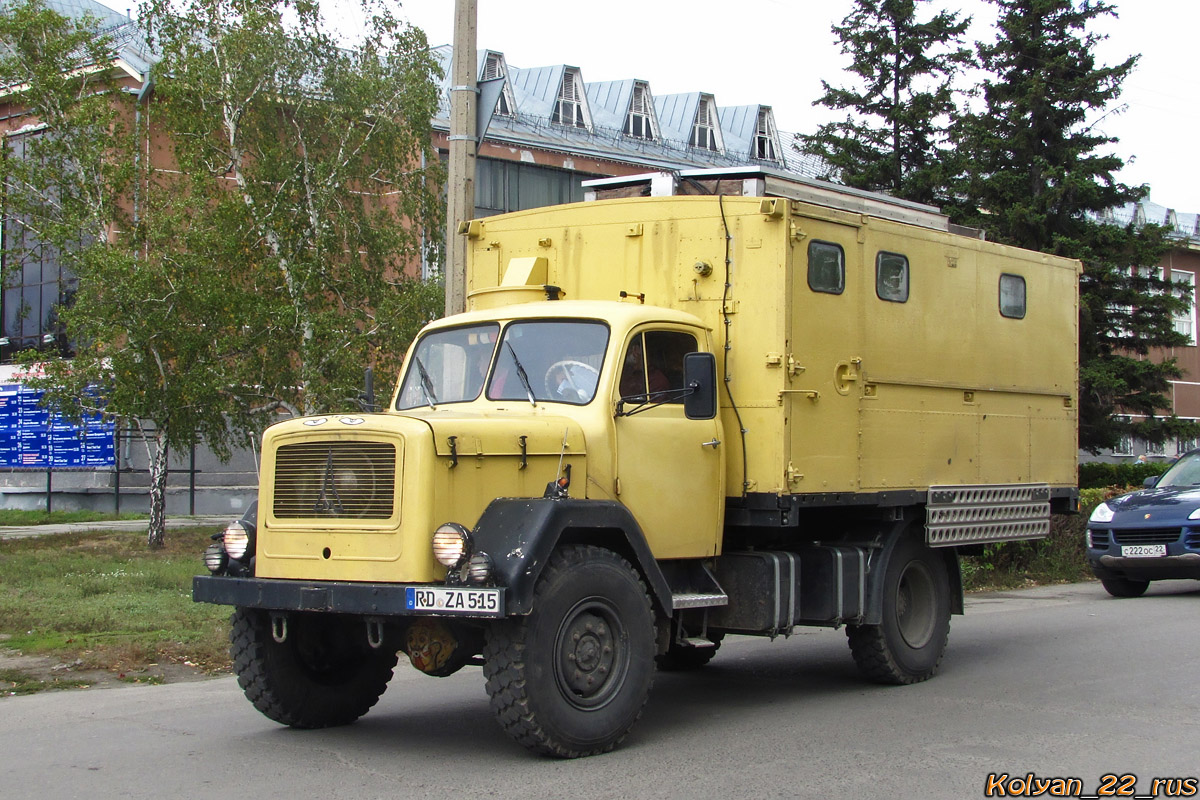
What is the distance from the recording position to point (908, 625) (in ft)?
33.1

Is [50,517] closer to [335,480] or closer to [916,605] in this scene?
[916,605]

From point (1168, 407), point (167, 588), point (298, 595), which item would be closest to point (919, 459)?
point (298, 595)

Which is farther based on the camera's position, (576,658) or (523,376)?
(523,376)

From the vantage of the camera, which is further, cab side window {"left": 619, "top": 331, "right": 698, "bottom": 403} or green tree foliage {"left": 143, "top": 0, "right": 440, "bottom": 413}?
green tree foliage {"left": 143, "top": 0, "right": 440, "bottom": 413}

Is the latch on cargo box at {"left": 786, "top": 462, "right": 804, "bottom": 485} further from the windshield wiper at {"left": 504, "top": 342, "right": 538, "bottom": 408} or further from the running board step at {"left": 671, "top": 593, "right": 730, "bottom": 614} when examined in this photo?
the windshield wiper at {"left": 504, "top": 342, "right": 538, "bottom": 408}

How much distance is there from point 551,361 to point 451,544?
1.73 metres

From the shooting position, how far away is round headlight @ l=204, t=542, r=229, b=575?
761cm

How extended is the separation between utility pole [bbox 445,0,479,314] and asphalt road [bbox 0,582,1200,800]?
12.4 ft

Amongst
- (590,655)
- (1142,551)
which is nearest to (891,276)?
(590,655)

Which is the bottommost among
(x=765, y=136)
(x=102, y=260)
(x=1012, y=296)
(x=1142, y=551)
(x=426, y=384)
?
(x=1142, y=551)

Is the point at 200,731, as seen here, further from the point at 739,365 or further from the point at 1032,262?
the point at 1032,262

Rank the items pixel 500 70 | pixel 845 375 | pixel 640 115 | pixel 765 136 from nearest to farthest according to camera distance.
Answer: pixel 845 375, pixel 500 70, pixel 640 115, pixel 765 136

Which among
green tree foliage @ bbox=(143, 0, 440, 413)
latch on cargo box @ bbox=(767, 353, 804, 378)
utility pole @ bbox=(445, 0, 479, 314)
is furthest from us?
green tree foliage @ bbox=(143, 0, 440, 413)

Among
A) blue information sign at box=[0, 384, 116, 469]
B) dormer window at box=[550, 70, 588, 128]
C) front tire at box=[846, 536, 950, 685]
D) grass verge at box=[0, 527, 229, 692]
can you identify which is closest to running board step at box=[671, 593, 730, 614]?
front tire at box=[846, 536, 950, 685]
